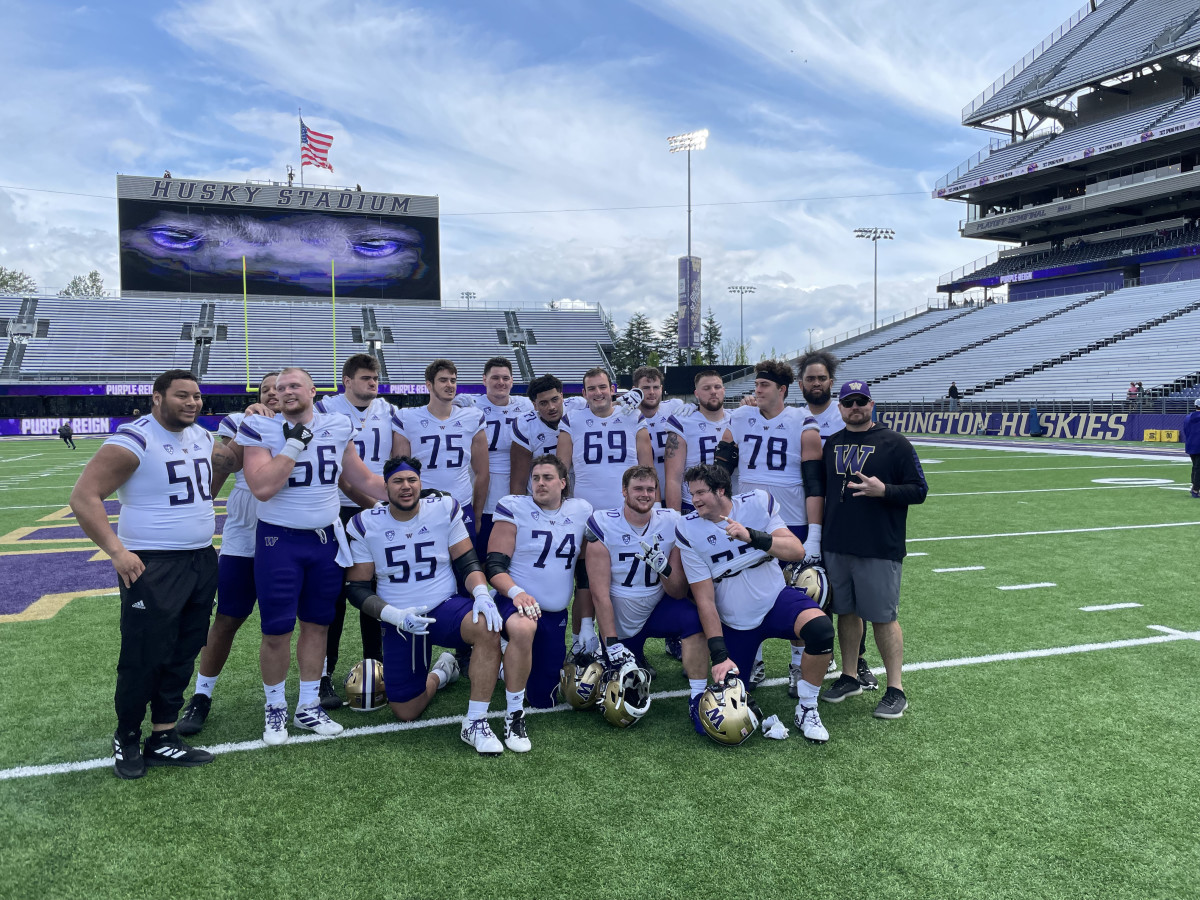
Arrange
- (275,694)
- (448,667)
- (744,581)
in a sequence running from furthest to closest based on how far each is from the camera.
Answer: (448,667) → (744,581) → (275,694)

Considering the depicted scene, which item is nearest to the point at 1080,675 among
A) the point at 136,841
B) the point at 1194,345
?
the point at 136,841

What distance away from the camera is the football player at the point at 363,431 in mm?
4891

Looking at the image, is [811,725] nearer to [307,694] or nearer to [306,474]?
[307,694]

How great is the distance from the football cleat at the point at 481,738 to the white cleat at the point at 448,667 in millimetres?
854

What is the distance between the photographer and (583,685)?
14.5ft

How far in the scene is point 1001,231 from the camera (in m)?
47.3

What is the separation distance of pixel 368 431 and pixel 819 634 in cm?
295

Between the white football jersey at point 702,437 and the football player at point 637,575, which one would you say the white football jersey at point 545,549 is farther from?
the white football jersey at point 702,437

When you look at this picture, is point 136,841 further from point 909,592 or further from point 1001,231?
point 1001,231

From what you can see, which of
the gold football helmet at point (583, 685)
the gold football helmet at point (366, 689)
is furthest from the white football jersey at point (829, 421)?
the gold football helmet at point (366, 689)

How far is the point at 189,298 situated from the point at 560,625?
4589 centimetres

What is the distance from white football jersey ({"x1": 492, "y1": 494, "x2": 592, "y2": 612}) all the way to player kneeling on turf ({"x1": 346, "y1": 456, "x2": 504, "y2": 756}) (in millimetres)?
280

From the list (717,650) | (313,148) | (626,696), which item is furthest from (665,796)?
(313,148)

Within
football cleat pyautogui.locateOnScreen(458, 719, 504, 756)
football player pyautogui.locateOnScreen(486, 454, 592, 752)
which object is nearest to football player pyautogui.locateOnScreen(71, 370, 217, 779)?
football cleat pyautogui.locateOnScreen(458, 719, 504, 756)
